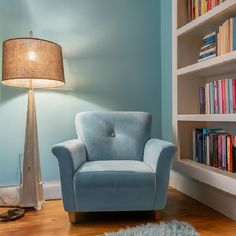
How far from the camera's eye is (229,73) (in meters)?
2.11

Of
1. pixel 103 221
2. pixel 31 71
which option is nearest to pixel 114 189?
pixel 103 221

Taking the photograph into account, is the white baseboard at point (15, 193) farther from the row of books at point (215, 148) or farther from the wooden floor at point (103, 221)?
the row of books at point (215, 148)

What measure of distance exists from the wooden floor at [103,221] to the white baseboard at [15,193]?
170mm

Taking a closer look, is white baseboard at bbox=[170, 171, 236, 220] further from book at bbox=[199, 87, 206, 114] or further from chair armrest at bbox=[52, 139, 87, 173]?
chair armrest at bbox=[52, 139, 87, 173]

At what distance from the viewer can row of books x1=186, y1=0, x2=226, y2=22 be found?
6.47ft

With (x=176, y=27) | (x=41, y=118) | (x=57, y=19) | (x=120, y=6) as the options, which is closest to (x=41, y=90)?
(x=41, y=118)

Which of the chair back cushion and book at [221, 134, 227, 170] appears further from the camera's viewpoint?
the chair back cushion

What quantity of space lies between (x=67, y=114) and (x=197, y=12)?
1.39 metres

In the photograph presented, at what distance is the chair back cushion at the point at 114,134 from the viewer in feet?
7.28

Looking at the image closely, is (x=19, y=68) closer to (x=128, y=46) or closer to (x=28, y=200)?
(x=28, y=200)

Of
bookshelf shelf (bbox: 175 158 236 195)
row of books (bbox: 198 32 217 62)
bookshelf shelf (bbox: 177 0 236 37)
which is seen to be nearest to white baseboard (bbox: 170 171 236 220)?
bookshelf shelf (bbox: 175 158 236 195)

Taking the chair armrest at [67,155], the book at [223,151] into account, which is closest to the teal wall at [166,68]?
the book at [223,151]

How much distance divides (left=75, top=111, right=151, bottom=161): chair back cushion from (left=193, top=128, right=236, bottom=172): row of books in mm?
415

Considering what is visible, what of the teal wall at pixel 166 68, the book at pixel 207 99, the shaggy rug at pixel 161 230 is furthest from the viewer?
the teal wall at pixel 166 68
